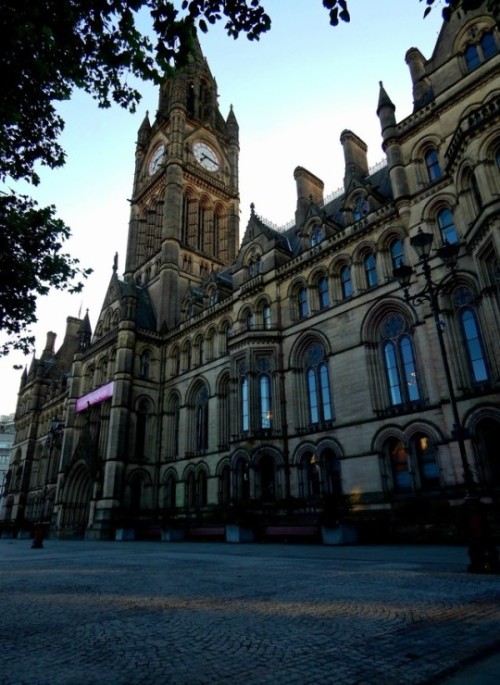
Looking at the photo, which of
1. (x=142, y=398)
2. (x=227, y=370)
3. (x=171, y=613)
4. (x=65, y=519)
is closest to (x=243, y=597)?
(x=171, y=613)

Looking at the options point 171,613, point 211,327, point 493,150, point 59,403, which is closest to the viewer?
point 171,613

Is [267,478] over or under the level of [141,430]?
under

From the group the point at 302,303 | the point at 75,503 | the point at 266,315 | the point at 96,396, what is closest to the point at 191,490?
the point at 96,396

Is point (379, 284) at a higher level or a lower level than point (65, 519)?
higher

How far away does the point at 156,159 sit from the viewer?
55219 mm

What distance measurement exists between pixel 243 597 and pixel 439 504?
1378 centimetres

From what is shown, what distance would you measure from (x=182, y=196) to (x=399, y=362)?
35513mm

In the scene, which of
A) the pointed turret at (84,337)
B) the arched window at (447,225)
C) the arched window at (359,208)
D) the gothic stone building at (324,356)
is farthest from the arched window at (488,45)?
the pointed turret at (84,337)

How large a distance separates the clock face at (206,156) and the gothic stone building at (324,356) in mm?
7151

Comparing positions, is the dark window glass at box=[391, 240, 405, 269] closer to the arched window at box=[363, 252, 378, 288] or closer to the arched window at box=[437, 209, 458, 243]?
the arched window at box=[363, 252, 378, 288]

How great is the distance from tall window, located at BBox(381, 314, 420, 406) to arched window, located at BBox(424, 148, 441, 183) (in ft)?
24.3

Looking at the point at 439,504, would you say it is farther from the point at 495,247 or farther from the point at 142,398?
the point at 142,398

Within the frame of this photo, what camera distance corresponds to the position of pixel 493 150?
17.8 m

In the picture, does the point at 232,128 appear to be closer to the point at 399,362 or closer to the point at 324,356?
the point at 324,356
